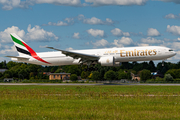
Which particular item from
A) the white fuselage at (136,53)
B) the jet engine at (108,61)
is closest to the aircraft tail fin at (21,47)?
the white fuselage at (136,53)

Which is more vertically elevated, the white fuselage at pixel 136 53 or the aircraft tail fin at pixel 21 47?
the aircraft tail fin at pixel 21 47

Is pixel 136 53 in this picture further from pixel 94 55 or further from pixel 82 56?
pixel 82 56

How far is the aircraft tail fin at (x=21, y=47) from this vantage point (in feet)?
181

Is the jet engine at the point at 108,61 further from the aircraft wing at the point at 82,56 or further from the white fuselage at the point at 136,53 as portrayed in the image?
the aircraft wing at the point at 82,56

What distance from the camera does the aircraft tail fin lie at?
55.3 meters

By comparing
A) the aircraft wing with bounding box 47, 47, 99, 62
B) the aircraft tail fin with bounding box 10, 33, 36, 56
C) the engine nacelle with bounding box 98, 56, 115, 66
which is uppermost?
the aircraft tail fin with bounding box 10, 33, 36, 56

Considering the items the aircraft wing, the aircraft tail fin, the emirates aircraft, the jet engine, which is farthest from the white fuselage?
the aircraft tail fin

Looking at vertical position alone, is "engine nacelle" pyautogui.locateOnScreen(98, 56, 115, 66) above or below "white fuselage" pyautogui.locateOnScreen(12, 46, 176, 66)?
below

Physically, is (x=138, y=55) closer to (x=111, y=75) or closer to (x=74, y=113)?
(x=74, y=113)

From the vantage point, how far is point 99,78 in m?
111

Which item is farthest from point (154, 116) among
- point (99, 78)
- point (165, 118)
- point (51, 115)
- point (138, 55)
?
point (99, 78)

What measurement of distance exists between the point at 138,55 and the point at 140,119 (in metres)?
34.4

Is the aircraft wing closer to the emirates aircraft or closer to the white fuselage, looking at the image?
the emirates aircraft

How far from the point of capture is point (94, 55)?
49781 millimetres
